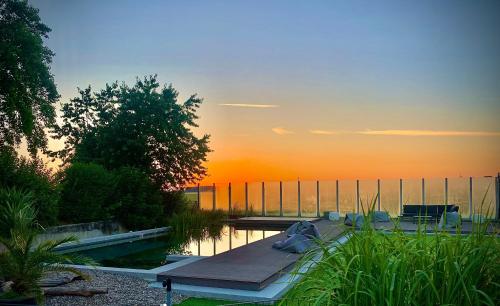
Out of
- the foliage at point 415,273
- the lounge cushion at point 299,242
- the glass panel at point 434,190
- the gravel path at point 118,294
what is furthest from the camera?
the glass panel at point 434,190

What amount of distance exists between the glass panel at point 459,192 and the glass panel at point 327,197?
4.70 metres

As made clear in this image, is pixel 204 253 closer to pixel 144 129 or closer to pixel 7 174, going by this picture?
pixel 7 174

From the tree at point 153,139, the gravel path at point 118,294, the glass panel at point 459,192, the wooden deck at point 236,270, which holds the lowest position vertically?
the gravel path at point 118,294

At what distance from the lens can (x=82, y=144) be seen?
2389 centimetres

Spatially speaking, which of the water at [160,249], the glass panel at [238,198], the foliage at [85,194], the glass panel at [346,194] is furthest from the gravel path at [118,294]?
the glass panel at [346,194]

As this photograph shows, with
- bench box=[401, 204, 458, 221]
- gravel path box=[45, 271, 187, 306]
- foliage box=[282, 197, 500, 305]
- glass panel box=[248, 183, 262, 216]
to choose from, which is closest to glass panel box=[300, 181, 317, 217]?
glass panel box=[248, 183, 262, 216]

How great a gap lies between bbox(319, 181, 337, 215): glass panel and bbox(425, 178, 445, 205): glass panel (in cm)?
383

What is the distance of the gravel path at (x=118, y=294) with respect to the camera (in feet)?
23.4

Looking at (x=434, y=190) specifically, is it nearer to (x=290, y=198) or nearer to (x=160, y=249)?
(x=290, y=198)

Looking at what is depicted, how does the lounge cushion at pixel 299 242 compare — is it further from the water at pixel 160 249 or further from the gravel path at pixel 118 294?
the gravel path at pixel 118 294

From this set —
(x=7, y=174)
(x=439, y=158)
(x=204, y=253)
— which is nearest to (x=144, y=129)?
(x=7, y=174)

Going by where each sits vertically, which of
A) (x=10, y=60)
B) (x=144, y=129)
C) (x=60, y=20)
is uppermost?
(x=60, y=20)

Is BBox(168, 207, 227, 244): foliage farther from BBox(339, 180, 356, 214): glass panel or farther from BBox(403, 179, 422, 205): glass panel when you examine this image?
BBox(403, 179, 422, 205): glass panel

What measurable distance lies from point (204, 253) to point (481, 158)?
9.91m
